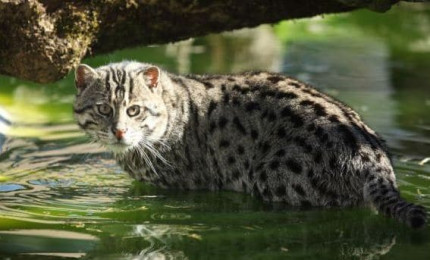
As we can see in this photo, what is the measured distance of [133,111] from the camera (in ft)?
31.1

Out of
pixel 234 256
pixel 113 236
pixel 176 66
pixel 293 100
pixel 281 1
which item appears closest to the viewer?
pixel 234 256

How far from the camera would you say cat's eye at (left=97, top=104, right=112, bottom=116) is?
9461 mm

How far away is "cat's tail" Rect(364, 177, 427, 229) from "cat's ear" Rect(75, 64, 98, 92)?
2.63 m

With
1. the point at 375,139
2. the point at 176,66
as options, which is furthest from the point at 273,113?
the point at 176,66

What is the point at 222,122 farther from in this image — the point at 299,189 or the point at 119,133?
the point at 299,189

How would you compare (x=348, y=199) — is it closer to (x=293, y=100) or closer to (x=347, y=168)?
(x=347, y=168)

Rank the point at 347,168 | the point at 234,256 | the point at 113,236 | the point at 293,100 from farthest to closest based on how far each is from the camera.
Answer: the point at 293,100
the point at 347,168
the point at 113,236
the point at 234,256

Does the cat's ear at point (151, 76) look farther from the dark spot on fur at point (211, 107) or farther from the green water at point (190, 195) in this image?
the green water at point (190, 195)

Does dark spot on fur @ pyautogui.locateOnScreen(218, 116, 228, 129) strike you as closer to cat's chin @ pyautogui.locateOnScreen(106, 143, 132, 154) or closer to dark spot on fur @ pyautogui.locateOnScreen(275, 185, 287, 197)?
cat's chin @ pyautogui.locateOnScreen(106, 143, 132, 154)

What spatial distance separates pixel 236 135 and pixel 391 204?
194cm

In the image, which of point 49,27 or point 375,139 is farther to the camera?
point 49,27

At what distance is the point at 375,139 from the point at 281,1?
2.22 meters

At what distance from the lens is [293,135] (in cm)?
913

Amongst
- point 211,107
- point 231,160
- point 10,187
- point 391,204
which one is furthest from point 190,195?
point 391,204
